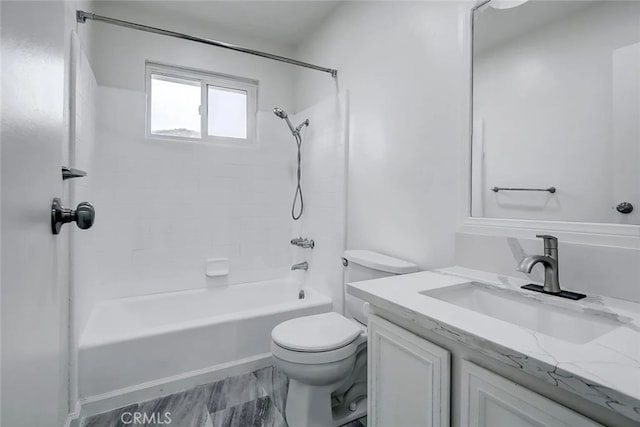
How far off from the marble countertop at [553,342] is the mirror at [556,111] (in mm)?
300

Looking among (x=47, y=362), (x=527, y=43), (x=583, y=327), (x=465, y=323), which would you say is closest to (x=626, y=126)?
(x=527, y=43)

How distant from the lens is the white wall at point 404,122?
143 centimetres

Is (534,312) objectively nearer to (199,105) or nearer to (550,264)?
(550,264)

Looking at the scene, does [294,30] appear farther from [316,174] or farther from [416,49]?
[416,49]

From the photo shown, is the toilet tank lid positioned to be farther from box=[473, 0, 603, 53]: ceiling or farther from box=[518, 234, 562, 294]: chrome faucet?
box=[473, 0, 603, 53]: ceiling

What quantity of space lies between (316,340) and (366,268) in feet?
1.53

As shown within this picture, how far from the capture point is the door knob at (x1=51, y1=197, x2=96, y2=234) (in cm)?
68

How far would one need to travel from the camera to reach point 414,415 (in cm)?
91

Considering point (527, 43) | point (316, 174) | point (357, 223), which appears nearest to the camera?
point (527, 43)

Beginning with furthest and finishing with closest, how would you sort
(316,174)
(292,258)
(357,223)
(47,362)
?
(292,258)
(316,174)
(357,223)
(47,362)

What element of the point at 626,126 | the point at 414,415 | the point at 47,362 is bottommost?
the point at 414,415

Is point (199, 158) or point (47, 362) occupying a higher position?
point (199, 158)

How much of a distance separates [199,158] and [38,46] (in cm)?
211

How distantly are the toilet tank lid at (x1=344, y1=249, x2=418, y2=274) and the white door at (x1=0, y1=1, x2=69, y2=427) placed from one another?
1267 millimetres
